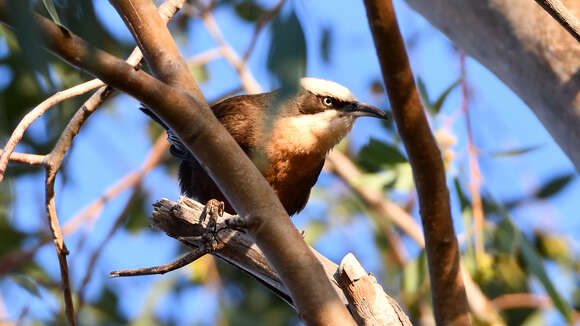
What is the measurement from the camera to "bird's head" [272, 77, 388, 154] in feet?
11.3

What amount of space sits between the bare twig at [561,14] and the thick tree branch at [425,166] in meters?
0.44

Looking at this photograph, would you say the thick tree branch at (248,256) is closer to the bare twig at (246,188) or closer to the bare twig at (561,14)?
the bare twig at (246,188)

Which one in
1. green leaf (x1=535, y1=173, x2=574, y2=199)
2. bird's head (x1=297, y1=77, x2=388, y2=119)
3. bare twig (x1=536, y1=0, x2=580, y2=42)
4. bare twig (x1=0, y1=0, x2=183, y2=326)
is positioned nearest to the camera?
bare twig (x1=536, y1=0, x2=580, y2=42)

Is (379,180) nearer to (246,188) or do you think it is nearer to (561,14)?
(561,14)


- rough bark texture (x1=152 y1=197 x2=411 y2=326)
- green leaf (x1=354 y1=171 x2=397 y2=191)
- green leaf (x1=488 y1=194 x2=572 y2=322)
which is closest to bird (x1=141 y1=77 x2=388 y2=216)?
green leaf (x1=354 y1=171 x2=397 y2=191)

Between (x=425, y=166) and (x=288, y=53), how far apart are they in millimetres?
610

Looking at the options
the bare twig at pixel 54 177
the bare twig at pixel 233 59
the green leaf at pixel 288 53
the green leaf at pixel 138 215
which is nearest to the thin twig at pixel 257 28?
the bare twig at pixel 233 59

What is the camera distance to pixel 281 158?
11.0 ft

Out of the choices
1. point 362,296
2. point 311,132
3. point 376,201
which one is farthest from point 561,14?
point 376,201

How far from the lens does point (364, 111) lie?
11.7 ft

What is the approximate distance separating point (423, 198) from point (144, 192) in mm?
3983

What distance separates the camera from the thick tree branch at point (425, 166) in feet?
5.67

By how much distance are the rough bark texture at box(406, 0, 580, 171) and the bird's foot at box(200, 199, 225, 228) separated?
1159 mm

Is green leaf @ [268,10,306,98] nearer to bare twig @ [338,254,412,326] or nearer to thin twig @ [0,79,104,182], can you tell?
thin twig @ [0,79,104,182]
